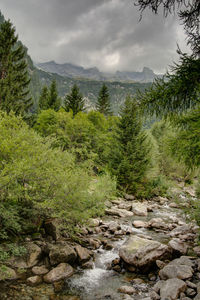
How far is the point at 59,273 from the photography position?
6617 mm

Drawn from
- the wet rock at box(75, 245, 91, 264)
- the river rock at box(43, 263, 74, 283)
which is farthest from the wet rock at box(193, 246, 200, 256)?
the river rock at box(43, 263, 74, 283)

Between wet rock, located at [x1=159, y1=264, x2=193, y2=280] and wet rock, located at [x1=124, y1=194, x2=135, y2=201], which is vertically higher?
wet rock, located at [x1=159, y1=264, x2=193, y2=280]

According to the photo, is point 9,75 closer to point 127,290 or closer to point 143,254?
point 143,254

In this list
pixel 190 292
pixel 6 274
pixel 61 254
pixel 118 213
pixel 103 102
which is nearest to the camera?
pixel 190 292

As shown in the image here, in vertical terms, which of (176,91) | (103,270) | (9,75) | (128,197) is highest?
(9,75)

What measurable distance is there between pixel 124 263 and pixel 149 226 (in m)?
5.32

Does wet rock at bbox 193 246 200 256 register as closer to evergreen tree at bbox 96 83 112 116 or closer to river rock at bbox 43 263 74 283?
river rock at bbox 43 263 74 283

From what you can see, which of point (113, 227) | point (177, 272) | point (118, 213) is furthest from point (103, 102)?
point (177, 272)

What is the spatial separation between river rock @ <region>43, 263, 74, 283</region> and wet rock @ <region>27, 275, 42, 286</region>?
0.19 metres

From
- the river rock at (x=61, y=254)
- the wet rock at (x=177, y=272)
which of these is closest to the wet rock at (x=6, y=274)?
the river rock at (x=61, y=254)

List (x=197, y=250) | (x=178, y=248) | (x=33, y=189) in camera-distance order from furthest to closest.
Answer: (x=197, y=250), (x=178, y=248), (x=33, y=189)

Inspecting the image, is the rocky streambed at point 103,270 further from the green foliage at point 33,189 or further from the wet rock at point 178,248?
the green foliage at point 33,189

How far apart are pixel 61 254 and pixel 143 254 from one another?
3152 mm

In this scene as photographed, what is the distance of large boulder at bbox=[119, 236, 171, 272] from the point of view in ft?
23.9
